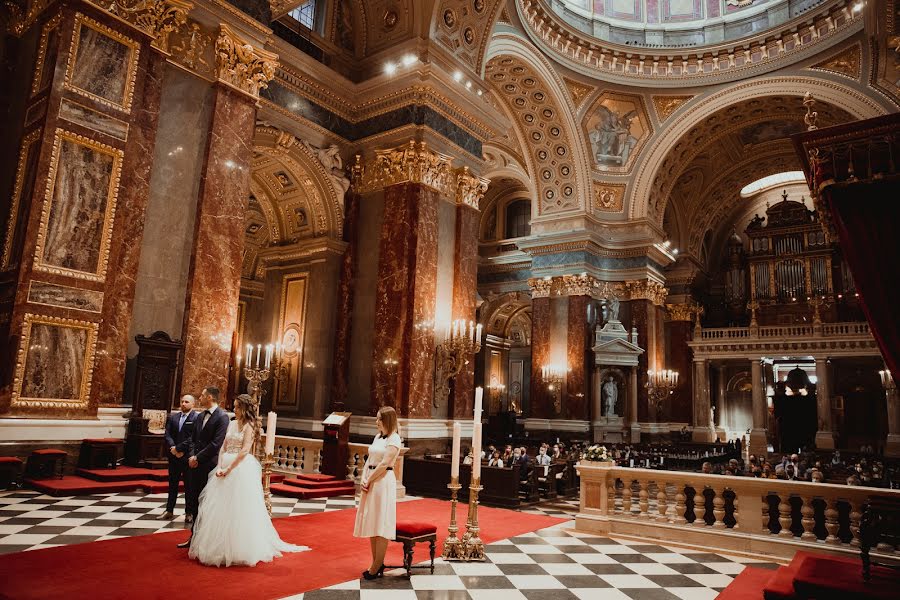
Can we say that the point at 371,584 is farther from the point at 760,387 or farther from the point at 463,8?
the point at 760,387

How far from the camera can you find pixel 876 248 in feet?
17.4

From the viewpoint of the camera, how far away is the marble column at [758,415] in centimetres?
2252

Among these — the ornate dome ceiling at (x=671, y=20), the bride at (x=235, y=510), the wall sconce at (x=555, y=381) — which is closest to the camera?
the bride at (x=235, y=510)

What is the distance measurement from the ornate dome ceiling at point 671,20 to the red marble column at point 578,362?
8732mm

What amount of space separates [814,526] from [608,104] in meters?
16.4

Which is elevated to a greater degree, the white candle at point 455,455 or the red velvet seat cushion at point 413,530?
the white candle at point 455,455

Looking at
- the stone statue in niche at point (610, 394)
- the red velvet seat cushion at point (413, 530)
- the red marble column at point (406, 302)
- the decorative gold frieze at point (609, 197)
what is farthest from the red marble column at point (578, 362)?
the red velvet seat cushion at point (413, 530)

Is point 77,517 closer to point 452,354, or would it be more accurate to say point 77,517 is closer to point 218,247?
point 218,247

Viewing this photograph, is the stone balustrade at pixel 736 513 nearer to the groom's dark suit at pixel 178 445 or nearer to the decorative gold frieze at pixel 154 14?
the groom's dark suit at pixel 178 445

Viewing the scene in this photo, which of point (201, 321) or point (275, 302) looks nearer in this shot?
point (201, 321)

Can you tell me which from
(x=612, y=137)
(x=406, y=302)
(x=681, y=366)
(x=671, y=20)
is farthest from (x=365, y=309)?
(x=681, y=366)

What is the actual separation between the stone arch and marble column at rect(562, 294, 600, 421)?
3885 millimetres

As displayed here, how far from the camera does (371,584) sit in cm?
488

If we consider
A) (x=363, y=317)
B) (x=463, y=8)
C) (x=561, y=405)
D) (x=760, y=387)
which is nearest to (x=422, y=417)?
(x=363, y=317)
